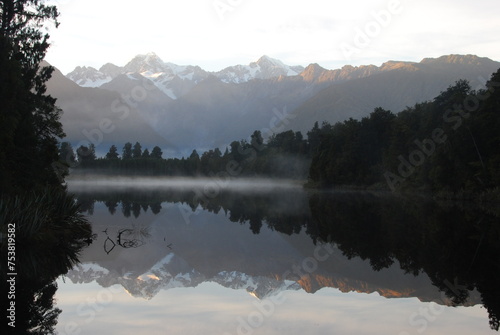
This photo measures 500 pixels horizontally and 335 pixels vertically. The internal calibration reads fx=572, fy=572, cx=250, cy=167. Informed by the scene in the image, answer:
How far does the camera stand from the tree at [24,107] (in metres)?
30.0

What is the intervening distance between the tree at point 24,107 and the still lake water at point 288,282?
566 cm

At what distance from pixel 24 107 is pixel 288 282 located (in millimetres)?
21866

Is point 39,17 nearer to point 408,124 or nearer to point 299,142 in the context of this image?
point 408,124

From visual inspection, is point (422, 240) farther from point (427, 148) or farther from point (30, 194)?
point (427, 148)

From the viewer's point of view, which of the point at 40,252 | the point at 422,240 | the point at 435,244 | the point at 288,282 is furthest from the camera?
the point at 422,240

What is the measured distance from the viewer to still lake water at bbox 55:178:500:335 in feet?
43.5

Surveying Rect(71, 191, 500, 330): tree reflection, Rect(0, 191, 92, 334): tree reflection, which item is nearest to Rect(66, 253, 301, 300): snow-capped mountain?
Rect(0, 191, 92, 334): tree reflection

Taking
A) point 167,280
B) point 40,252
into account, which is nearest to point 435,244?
point 167,280

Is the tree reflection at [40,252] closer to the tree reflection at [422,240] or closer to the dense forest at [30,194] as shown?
the dense forest at [30,194]

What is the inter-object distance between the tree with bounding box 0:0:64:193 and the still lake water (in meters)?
5.66

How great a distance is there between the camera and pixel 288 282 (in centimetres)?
1884

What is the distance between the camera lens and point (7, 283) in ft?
50.9

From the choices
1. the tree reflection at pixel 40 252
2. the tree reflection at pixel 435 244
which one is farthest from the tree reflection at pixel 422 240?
the tree reflection at pixel 40 252

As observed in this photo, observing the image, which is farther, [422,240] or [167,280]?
[422,240]
